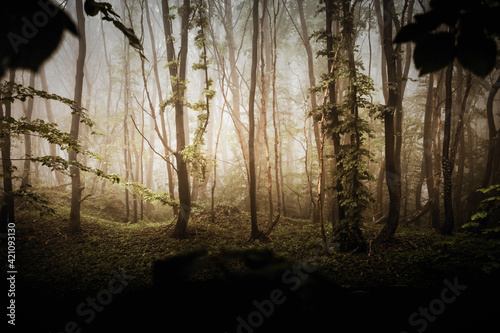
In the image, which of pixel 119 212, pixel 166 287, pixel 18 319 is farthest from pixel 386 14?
pixel 119 212

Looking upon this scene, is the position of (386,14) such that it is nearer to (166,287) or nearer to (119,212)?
(166,287)

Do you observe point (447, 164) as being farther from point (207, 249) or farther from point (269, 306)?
point (207, 249)

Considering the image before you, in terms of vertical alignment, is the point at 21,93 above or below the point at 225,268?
above

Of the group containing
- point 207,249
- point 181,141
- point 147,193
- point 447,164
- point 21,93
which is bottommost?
point 207,249

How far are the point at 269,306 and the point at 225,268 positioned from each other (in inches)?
25.7

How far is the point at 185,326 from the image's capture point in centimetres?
269

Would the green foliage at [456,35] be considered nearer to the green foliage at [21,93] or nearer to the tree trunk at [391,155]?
the green foliage at [21,93]

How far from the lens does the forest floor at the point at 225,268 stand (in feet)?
8.60

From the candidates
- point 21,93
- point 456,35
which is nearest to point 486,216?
point 456,35

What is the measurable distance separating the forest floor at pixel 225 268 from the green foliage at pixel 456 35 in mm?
2208

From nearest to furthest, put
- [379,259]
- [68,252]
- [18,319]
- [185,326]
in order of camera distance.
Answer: [185,326] < [18,319] < [379,259] < [68,252]

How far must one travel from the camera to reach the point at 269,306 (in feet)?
7.88

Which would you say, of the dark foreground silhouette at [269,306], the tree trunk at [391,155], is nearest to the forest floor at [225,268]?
the dark foreground silhouette at [269,306]

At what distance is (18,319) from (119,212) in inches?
397
